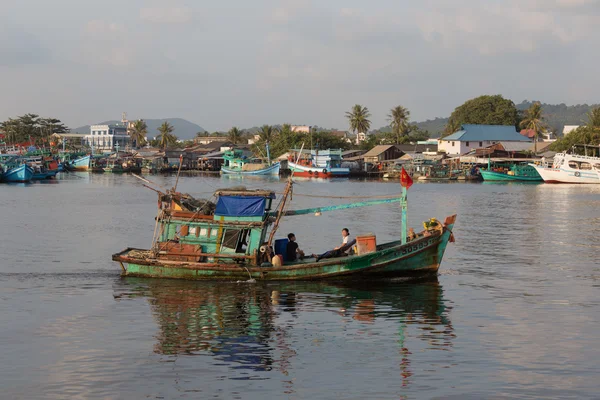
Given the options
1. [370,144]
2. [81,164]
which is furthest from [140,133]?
Answer: [370,144]

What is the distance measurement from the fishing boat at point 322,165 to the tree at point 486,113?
31344mm

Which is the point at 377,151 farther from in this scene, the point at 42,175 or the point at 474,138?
the point at 42,175

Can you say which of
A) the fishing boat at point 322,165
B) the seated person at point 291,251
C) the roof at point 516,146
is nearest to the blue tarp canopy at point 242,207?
the seated person at point 291,251

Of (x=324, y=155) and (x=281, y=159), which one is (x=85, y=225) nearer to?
(x=324, y=155)

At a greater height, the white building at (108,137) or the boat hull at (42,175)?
the white building at (108,137)

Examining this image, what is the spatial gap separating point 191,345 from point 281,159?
110610 millimetres

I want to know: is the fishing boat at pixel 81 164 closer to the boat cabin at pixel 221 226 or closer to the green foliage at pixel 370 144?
the green foliage at pixel 370 144

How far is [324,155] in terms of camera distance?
4530 inches

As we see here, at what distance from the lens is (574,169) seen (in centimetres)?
8856

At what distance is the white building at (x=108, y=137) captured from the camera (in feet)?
611

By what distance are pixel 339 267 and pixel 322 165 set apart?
9036cm

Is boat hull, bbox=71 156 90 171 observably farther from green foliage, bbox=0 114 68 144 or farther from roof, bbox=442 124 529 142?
roof, bbox=442 124 529 142

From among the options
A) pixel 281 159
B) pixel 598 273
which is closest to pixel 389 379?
pixel 598 273

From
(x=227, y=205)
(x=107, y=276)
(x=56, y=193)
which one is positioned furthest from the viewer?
(x=56, y=193)
